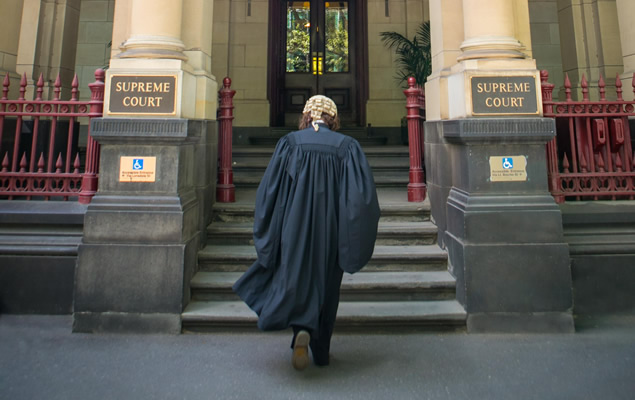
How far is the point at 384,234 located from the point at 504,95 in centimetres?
180

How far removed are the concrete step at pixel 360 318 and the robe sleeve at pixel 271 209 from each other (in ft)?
3.21

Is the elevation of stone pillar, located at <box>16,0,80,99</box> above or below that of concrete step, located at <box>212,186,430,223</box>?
above

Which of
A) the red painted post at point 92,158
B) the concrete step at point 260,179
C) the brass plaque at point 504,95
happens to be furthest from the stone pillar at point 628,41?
the red painted post at point 92,158

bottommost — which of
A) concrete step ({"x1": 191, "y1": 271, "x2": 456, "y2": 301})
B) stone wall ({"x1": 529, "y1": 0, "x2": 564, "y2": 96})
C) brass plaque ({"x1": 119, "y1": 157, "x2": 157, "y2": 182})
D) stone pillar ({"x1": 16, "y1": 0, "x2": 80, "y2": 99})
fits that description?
concrete step ({"x1": 191, "y1": 271, "x2": 456, "y2": 301})

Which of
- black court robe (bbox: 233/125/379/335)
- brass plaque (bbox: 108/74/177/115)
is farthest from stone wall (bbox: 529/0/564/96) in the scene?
brass plaque (bbox: 108/74/177/115)

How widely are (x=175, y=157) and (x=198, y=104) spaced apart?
2.59ft

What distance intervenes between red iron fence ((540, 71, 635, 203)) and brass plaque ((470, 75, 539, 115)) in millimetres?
409

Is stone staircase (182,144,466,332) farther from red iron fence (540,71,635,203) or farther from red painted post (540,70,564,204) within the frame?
red iron fence (540,71,635,203)

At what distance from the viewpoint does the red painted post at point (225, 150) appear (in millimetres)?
4641

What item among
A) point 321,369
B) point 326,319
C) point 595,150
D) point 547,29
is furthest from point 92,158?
point 547,29

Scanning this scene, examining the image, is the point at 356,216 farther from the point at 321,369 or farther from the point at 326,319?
the point at 321,369

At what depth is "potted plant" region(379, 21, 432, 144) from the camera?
8.34 m

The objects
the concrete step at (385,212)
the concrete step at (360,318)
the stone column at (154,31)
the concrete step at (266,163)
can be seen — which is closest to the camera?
the concrete step at (360,318)

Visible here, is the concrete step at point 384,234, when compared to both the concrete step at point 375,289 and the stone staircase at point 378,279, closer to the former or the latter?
the stone staircase at point 378,279
